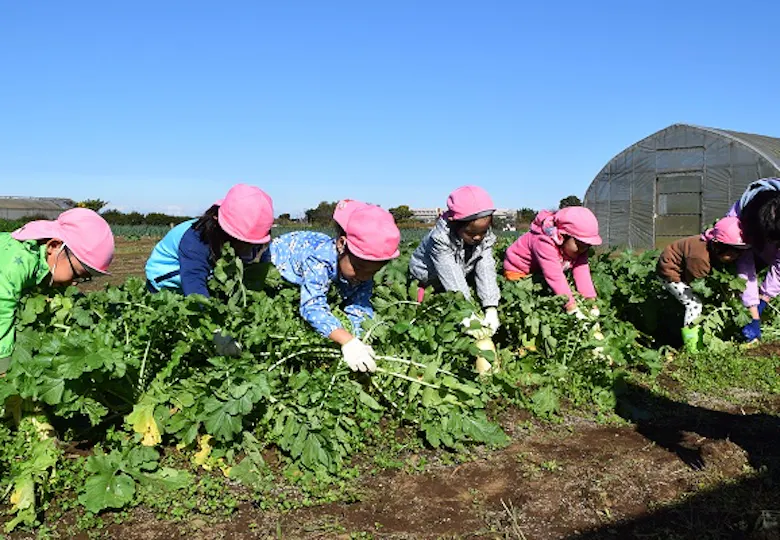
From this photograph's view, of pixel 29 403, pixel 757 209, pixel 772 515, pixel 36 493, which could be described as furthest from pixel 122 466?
pixel 757 209

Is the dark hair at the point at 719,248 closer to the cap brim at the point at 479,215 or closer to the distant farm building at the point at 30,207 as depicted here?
the cap brim at the point at 479,215

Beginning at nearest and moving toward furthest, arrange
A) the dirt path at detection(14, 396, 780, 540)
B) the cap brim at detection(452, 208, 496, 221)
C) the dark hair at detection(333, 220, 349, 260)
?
the dirt path at detection(14, 396, 780, 540) → the dark hair at detection(333, 220, 349, 260) → the cap brim at detection(452, 208, 496, 221)

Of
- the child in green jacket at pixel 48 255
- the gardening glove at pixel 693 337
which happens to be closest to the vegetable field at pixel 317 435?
the child in green jacket at pixel 48 255

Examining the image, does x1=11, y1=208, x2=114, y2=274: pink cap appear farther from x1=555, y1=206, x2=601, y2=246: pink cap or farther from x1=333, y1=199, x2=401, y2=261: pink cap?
x1=555, y1=206, x2=601, y2=246: pink cap

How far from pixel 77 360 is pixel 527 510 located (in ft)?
5.86

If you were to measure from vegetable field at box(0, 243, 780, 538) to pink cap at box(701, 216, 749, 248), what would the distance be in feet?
4.51

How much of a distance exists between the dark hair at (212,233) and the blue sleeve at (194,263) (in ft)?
0.09

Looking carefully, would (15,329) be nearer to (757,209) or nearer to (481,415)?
(481,415)

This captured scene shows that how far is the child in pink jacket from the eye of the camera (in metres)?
4.68

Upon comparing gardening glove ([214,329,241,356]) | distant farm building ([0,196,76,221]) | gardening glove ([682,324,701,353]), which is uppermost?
distant farm building ([0,196,76,221])

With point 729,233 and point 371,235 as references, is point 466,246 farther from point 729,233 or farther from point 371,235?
point 729,233

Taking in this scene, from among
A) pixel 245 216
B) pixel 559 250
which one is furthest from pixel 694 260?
pixel 245 216

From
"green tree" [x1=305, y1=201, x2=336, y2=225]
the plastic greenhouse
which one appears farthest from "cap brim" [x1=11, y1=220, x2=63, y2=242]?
"green tree" [x1=305, y1=201, x2=336, y2=225]

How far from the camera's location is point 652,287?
571cm
